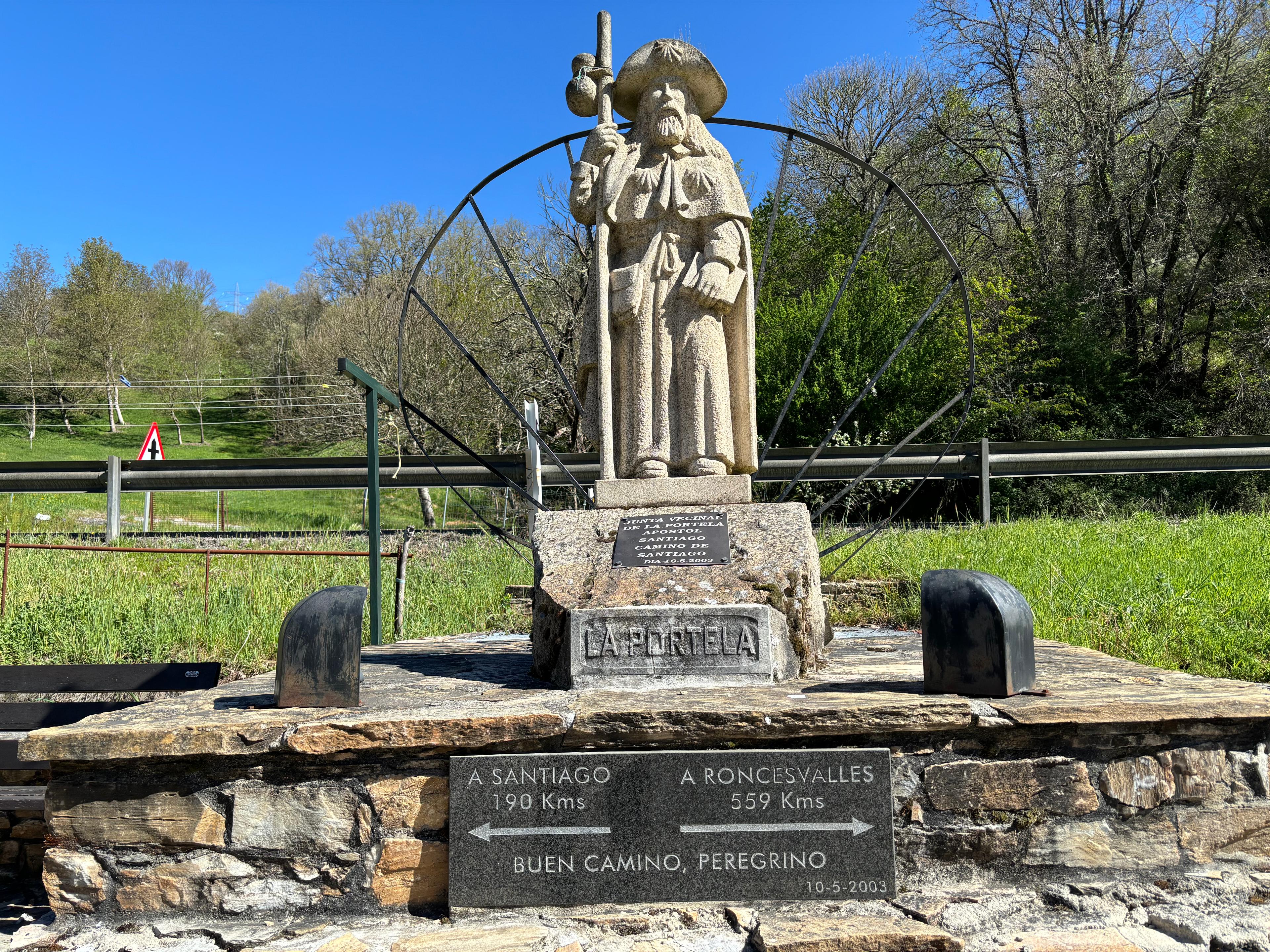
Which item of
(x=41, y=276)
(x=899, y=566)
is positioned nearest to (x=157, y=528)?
(x=899, y=566)

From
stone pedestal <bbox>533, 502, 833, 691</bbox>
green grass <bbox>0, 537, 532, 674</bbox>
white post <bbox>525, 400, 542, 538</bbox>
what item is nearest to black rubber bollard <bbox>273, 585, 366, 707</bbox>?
stone pedestal <bbox>533, 502, 833, 691</bbox>

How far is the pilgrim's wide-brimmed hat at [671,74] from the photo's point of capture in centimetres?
407

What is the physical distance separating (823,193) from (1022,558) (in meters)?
15.4

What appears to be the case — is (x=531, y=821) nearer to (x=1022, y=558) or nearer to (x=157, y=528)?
(x=1022, y=558)

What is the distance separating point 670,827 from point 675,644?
0.65m

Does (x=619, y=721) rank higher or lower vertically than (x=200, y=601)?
lower

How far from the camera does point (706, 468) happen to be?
3924 millimetres

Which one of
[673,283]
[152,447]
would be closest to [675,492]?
[673,283]

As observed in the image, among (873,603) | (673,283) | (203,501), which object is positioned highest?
(673,283)

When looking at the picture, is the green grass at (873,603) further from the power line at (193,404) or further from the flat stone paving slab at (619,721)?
the power line at (193,404)

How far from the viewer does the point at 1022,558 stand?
5781 millimetres

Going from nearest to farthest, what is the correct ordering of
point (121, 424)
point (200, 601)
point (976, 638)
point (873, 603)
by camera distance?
point (976, 638) < point (873, 603) < point (200, 601) < point (121, 424)

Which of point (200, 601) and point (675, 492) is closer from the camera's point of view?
point (675, 492)

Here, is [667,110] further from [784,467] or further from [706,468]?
[784,467]
